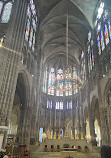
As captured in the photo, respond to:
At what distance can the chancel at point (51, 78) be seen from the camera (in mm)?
15070

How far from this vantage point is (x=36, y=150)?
54.6ft

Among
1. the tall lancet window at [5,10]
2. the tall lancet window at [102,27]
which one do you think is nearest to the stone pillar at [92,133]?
the tall lancet window at [102,27]

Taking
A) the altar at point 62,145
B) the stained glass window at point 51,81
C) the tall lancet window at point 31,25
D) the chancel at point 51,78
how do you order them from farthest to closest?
the stained glass window at point 51,81, the tall lancet window at point 31,25, the altar at point 62,145, the chancel at point 51,78

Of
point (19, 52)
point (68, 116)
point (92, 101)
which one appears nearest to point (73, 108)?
point (68, 116)

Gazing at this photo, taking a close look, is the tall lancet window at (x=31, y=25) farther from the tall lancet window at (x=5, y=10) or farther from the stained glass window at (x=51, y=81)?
the stained glass window at (x=51, y=81)

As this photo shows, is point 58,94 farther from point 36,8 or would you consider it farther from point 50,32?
point 36,8

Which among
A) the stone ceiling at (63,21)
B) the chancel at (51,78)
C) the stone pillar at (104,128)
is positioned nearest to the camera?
the chancel at (51,78)

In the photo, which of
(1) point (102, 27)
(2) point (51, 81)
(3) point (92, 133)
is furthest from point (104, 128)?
(2) point (51, 81)

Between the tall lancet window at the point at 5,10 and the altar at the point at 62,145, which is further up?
the tall lancet window at the point at 5,10

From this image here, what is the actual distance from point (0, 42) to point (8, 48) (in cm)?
398

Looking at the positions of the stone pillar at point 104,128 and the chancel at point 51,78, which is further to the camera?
the stone pillar at point 104,128

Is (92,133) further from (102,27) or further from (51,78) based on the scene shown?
(51,78)

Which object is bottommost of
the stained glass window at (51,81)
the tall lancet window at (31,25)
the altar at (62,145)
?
the altar at (62,145)

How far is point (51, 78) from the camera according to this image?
4016cm
